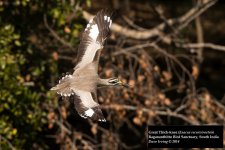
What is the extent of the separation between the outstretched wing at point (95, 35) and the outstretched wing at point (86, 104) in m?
0.26

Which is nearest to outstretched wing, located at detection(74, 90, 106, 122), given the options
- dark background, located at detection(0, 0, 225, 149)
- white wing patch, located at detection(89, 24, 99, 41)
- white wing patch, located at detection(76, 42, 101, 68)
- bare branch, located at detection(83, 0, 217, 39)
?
white wing patch, located at detection(76, 42, 101, 68)

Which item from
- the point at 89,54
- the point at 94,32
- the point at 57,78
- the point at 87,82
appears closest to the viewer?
the point at 87,82

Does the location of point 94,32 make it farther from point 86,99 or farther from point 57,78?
point 57,78

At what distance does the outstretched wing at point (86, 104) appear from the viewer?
3.85 meters

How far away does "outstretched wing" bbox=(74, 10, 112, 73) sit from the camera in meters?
4.07

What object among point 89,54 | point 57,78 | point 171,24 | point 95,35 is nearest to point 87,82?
point 89,54

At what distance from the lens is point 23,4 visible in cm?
561

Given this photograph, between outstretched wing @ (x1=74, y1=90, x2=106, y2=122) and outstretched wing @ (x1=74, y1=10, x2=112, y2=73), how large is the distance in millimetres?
262

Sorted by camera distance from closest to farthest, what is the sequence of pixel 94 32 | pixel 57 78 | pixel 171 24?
pixel 94 32 → pixel 57 78 → pixel 171 24

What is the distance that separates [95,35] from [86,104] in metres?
0.53

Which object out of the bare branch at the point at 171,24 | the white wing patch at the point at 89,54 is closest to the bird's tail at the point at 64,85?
the white wing patch at the point at 89,54

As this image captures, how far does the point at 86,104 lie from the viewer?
388cm

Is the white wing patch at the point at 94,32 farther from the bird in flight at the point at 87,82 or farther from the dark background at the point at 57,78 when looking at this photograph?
the dark background at the point at 57,78

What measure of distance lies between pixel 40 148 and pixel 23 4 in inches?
61.6
